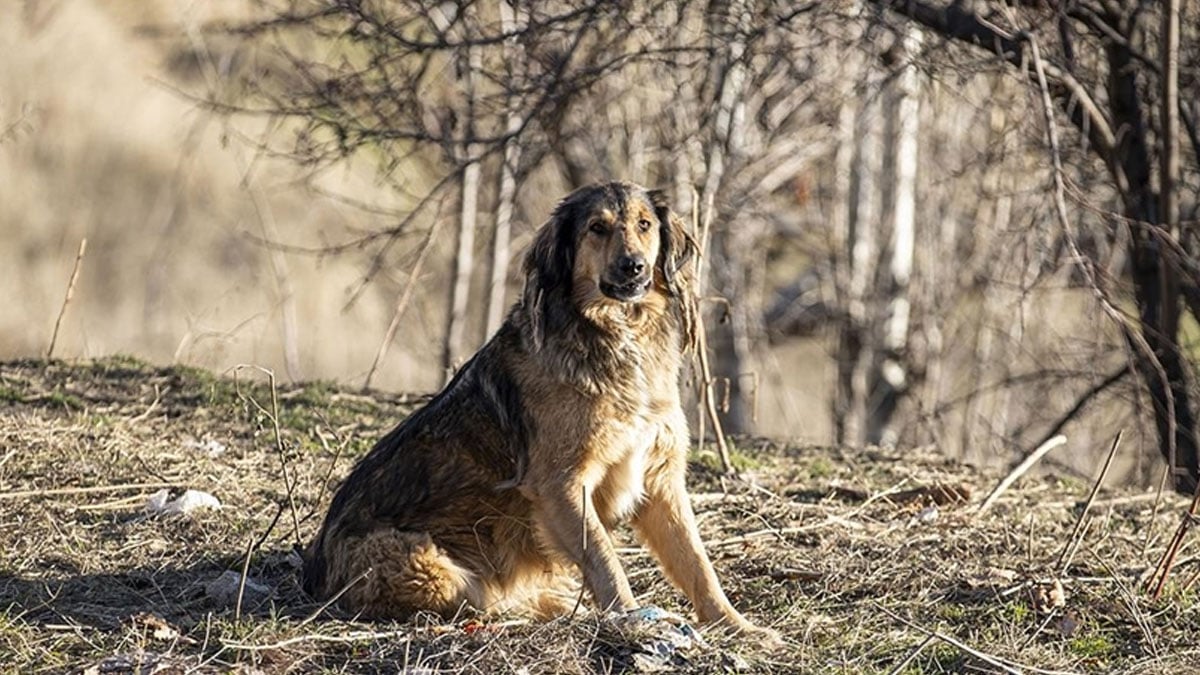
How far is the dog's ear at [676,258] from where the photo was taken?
634 cm

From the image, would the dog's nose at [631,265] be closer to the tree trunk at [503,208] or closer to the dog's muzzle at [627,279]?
the dog's muzzle at [627,279]

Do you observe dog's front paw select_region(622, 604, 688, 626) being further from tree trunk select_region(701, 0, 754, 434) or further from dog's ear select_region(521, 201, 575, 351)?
tree trunk select_region(701, 0, 754, 434)

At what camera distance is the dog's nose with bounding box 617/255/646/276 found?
5996mm

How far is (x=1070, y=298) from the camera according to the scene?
68.5 ft

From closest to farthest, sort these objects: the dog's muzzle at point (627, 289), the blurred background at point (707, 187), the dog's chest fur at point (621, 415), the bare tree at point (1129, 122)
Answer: the dog's chest fur at point (621, 415) < the dog's muzzle at point (627, 289) < the bare tree at point (1129, 122) < the blurred background at point (707, 187)

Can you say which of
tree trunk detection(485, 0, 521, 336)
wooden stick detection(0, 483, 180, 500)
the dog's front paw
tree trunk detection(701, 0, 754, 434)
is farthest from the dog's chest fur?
tree trunk detection(701, 0, 754, 434)

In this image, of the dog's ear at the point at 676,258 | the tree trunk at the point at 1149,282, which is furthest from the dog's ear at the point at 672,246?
the tree trunk at the point at 1149,282

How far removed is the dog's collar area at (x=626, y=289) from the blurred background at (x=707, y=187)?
1.72 m

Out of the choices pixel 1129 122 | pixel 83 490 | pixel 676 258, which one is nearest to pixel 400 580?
pixel 676 258

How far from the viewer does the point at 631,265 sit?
5996mm

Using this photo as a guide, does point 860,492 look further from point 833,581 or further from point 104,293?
point 104,293

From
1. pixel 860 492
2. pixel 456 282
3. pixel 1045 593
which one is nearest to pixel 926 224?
pixel 456 282

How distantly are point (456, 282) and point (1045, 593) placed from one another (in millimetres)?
8968

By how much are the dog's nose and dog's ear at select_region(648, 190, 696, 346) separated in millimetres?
299
